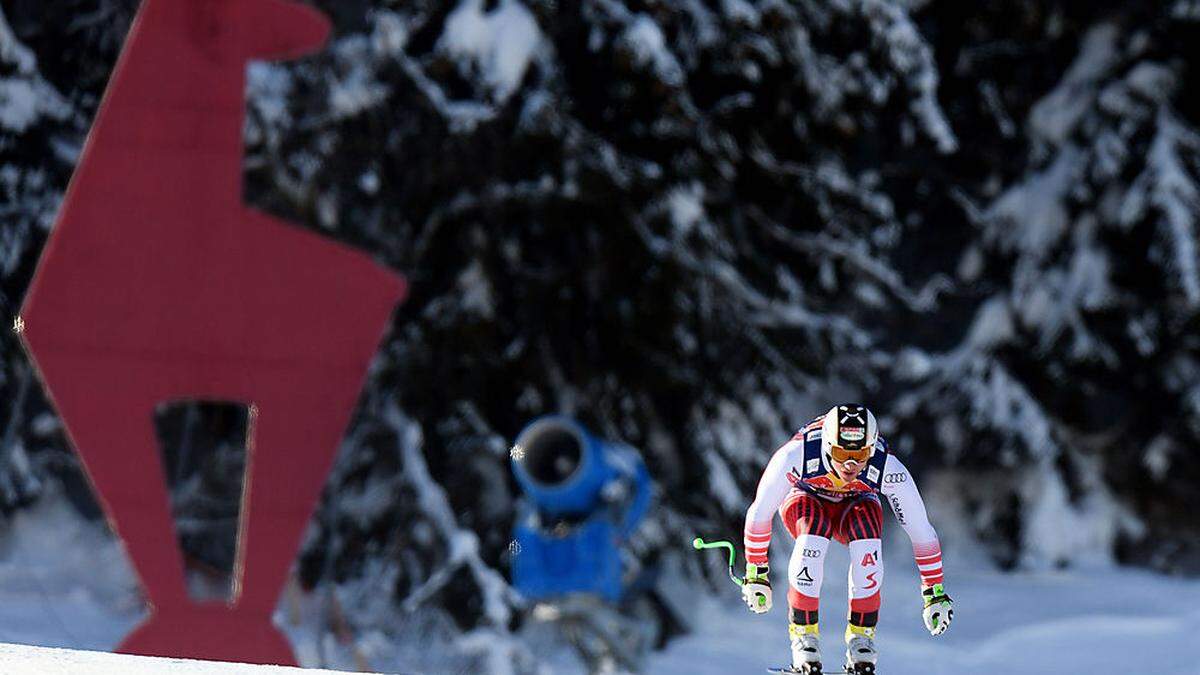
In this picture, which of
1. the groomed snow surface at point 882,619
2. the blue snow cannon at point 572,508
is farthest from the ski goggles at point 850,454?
the groomed snow surface at point 882,619

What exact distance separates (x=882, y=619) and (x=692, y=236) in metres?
1.74

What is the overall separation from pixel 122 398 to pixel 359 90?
195 centimetres

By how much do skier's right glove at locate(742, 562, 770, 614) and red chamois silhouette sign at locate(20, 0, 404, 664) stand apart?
2.52m

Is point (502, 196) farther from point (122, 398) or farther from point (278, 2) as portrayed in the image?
point (122, 398)

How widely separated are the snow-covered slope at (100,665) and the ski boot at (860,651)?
1.08m

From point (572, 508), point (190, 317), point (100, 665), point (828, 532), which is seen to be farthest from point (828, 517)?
point (190, 317)

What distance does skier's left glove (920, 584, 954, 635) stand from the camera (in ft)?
7.68

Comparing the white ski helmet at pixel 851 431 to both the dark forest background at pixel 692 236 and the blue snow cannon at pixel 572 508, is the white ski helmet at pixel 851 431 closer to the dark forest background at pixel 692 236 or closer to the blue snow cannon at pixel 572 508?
the blue snow cannon at pixel 572 508

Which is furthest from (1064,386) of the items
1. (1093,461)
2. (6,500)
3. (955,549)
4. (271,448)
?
(6,500)

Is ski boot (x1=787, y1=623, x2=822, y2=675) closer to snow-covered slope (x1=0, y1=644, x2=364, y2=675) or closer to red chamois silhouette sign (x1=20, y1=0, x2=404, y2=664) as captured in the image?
snow-covered slope (x1=0, y1=644, x2=364, y2=675)

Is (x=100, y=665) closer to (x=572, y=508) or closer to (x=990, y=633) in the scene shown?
(x=572, y=508)

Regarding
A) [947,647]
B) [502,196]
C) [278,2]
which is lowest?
[278,2]

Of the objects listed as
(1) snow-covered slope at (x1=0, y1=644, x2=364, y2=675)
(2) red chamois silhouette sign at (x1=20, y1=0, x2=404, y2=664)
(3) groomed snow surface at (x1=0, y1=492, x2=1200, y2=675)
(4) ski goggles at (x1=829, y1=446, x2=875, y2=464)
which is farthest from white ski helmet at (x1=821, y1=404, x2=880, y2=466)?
(3) groomed snow surface at (x1=0, y1=492, x2=1200, y2=675)

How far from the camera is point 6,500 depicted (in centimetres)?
646
